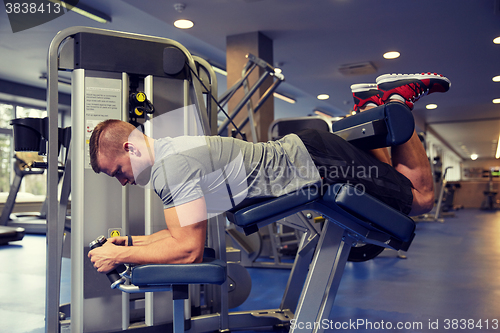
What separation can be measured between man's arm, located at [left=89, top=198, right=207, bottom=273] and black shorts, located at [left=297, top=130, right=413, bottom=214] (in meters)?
0.44

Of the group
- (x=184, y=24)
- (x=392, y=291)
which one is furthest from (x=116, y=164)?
(x=184, y=24)

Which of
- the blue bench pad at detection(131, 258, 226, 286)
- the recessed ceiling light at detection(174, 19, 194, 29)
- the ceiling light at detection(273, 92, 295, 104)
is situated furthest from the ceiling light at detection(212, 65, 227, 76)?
the blue bench pad at detection(131, 258, 226, 286)

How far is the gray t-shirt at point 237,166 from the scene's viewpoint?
47.0 inches

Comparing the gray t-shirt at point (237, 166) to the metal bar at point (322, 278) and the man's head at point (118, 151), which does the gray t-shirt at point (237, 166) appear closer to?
the man's head at point (118, 151)

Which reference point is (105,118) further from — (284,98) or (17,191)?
(284,98)

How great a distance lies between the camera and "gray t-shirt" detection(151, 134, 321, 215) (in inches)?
47.0

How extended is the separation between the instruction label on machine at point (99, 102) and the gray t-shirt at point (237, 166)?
1.85 ft

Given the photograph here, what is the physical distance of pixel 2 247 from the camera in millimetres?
4477

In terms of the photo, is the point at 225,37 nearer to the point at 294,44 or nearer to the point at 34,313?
the point at 294,44

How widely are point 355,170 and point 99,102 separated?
1.16 meters

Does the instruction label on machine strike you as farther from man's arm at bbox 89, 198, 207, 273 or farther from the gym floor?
the gym floor

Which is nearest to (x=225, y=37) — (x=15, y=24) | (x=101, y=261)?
(x=15, y=24)

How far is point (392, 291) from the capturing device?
2529 millimetres

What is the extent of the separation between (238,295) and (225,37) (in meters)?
3.49
